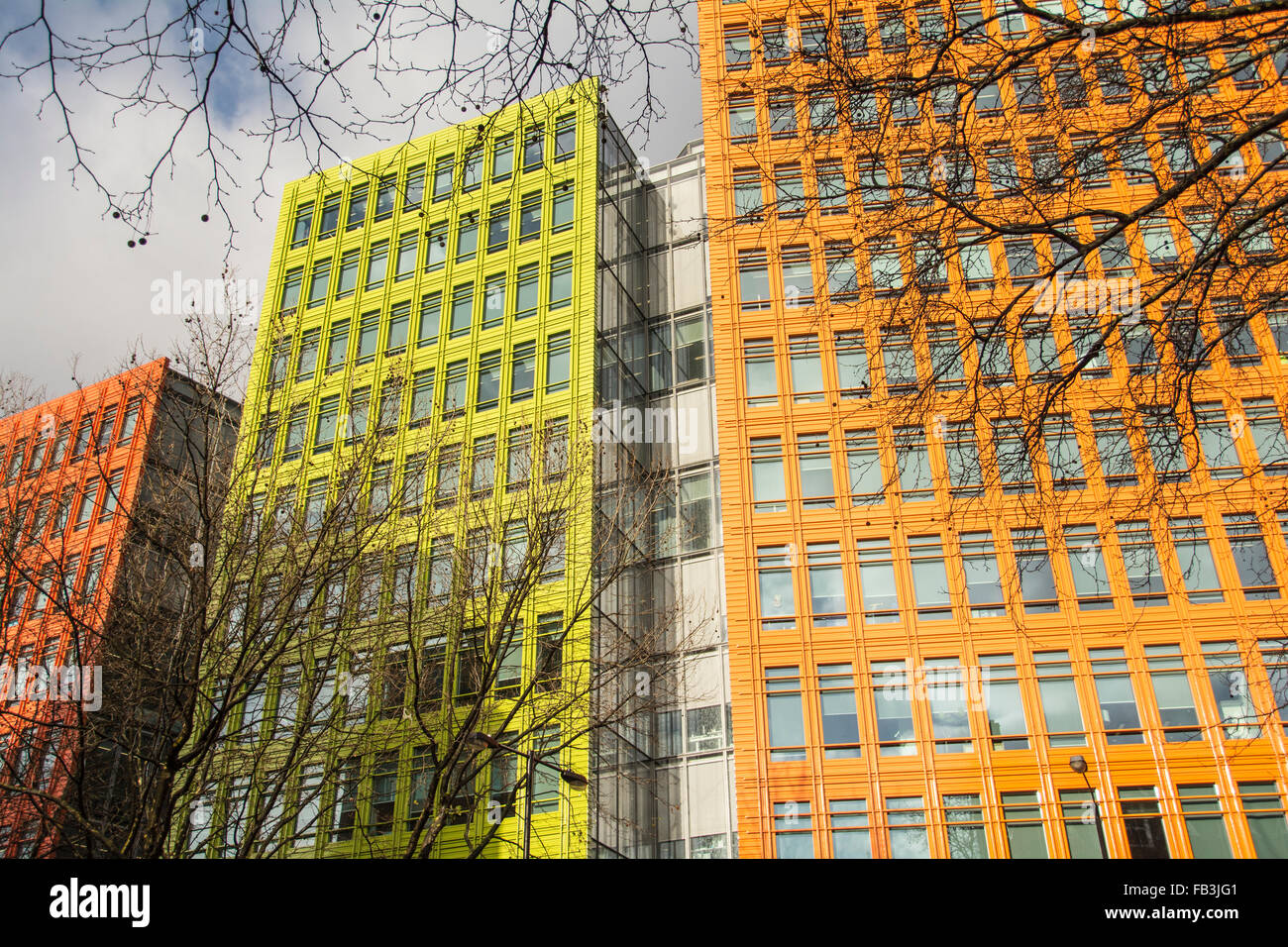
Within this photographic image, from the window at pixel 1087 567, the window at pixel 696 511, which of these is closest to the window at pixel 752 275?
the window at pixel 696 511

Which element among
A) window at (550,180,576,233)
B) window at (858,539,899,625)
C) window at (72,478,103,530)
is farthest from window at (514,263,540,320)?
window at (72,478,103,530)

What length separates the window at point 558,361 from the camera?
3612 cm

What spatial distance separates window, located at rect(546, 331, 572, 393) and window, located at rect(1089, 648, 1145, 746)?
61.7 feet

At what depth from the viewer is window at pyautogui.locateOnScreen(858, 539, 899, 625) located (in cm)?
3055

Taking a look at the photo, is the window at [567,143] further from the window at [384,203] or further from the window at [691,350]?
the window at [691,350]

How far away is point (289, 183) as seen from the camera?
152 feet

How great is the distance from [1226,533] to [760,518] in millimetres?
13470

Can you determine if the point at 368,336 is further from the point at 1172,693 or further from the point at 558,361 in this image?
the point at 1172,693

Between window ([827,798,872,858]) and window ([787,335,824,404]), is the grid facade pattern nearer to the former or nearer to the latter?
window ([787,335,824,404])

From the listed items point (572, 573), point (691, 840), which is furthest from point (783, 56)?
point (691, 840)

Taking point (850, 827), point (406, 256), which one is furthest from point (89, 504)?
point (850, 827)

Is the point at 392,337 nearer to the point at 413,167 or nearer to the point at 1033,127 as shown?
the point at 413,167

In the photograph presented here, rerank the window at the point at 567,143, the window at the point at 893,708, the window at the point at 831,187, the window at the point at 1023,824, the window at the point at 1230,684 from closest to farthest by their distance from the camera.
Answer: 1. the window at the point at 831,187
2. the window at the point at 1023,824
3. the window at the point at 1230,684
4. the window at the point at 893,708
5. the window at the point at 567,143

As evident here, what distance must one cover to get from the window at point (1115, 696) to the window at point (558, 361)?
1882 cm
